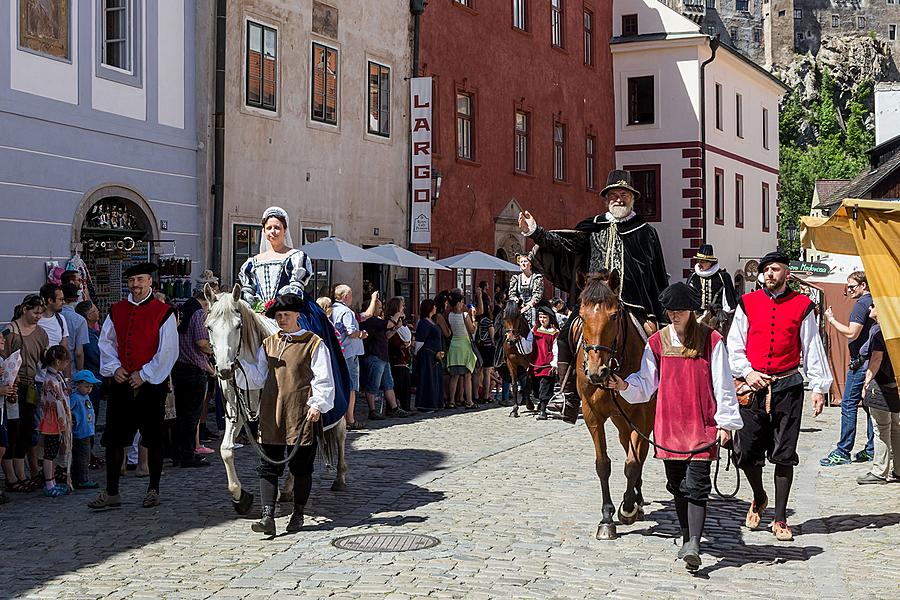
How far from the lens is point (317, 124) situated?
22594mm

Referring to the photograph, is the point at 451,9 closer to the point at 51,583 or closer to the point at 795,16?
the point at 51,583

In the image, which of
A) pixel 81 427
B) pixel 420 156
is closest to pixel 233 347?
pixel 81 427

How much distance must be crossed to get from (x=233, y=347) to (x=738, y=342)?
368 cm

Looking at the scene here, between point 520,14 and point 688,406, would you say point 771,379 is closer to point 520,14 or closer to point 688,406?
point 688,406

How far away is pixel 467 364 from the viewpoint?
19484 millimetres

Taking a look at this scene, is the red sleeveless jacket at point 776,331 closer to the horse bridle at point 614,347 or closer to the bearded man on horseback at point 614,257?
the bearded man on horseback at point 614,257

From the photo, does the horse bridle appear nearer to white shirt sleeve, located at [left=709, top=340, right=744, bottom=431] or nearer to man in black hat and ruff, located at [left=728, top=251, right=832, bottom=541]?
white shirt sleeve, located at [left=709, top=340, right=744, bottom=431]

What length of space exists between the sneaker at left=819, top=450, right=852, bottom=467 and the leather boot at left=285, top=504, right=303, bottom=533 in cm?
631

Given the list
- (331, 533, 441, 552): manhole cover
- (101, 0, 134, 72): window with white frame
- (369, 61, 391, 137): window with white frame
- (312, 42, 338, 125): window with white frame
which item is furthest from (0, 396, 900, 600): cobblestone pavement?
(369, 61, 391, 137): window with white frame

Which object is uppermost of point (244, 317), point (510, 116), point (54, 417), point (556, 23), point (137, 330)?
point (556, 23)

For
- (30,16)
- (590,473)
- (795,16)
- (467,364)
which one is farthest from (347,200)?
(795,16)

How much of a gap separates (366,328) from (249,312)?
8.48m

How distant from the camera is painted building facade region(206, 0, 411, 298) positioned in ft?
66.6

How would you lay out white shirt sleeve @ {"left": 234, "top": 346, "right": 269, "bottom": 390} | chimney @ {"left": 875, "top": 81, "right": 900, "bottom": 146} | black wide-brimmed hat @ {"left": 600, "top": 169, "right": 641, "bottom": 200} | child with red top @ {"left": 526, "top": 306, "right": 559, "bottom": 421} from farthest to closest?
1. chimney @ {"left": 875, "top": 81, "right": 900, "bottom": 146}
2. child with red top @ {"left": 526, "top": 306, "right": 559, "bottom": 421}
3. black wide-brimmed hat @ {"left": 600, "top": 169, "right": 641, "bottom": 200}
4. white shirt sleeve @ {"left": 234, "top": 346, "right": 269, "bottom": 390}
